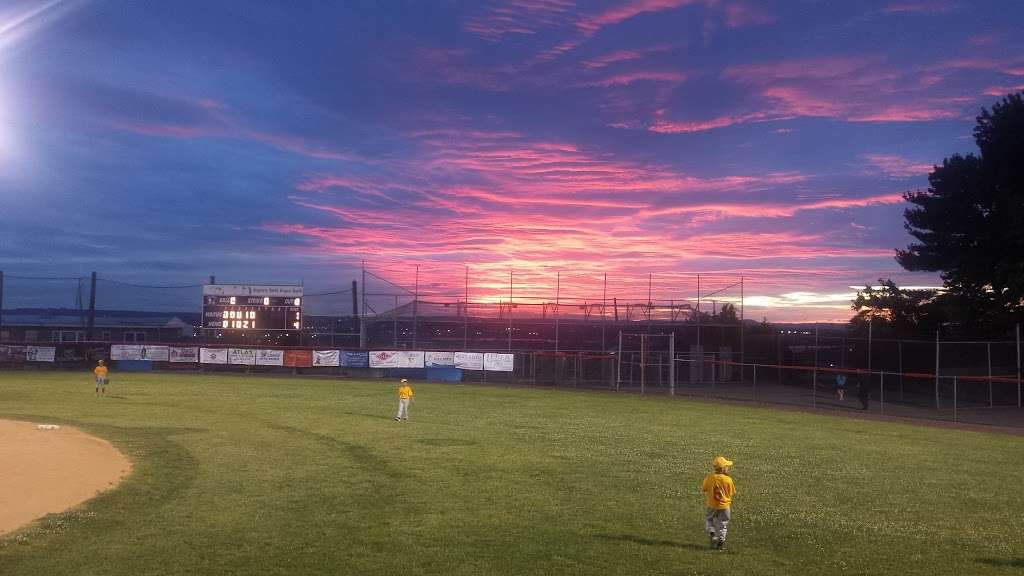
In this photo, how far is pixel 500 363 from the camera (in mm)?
49531

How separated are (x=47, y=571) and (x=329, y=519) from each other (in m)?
3.94

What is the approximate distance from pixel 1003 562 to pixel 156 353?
5339 centimetres

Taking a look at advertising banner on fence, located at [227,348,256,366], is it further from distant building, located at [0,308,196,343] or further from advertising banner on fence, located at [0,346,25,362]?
distant building, located at [0,308,196,343]

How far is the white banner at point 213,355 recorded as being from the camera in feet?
176

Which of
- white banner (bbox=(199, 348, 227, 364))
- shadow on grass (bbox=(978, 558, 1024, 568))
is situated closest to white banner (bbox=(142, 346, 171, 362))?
white banner (bbox=(199, 348, 227, 364))

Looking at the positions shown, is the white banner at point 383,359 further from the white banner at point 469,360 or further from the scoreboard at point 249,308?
the scoreboard at point 249,308

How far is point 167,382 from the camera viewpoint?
4322cm

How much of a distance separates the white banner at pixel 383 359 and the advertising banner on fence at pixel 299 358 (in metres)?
4.74

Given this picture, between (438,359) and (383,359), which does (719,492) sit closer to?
(438,359)

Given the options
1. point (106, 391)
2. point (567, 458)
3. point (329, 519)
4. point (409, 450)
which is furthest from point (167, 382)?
point (329, 519)

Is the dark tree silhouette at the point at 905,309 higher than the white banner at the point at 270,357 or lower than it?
higher

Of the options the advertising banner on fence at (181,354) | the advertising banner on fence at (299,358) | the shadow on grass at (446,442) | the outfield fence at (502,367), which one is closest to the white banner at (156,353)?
the outfield fence at (502,367)

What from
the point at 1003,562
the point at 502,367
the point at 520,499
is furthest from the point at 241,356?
the point at 1003,562

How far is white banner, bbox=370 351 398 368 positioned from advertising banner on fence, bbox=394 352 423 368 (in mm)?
218
